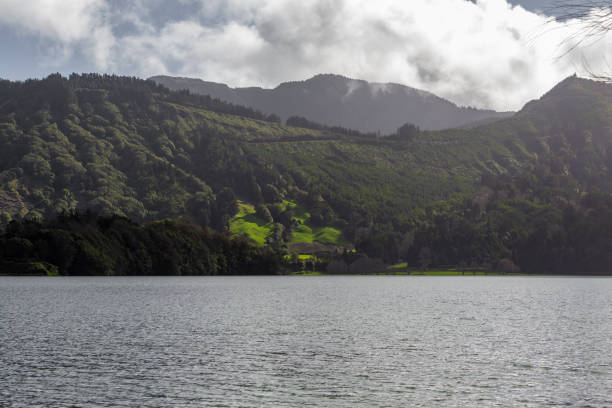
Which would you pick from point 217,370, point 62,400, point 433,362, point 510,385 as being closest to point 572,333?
point 433,362

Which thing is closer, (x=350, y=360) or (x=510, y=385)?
(x=510, y=385)

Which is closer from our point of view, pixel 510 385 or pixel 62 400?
pixel 62 400

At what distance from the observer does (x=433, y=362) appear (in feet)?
156

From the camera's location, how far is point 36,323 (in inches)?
2751

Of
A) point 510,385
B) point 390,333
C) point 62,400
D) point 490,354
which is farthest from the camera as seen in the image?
point 390,333

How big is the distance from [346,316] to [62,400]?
5714 centimetres

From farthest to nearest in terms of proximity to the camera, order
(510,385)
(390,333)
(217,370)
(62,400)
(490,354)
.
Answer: (390,333), (490,354), (217,370), (510,385), (62,400)

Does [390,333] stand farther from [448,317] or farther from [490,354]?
[448,317]

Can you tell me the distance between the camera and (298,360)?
47.2 meters

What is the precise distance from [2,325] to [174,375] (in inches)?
1442

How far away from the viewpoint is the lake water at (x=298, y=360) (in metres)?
35.0

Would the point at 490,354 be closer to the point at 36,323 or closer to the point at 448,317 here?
the point at 448,317

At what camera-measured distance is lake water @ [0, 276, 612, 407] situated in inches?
1379

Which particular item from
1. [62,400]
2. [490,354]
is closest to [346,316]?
[490,354]
